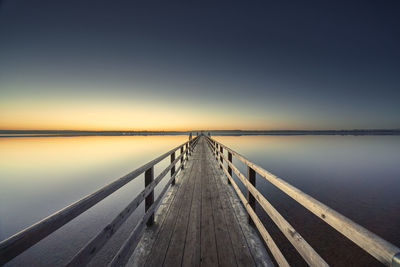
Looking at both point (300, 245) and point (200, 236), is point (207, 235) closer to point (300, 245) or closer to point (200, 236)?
point (200, 236)

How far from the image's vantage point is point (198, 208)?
3902 mm

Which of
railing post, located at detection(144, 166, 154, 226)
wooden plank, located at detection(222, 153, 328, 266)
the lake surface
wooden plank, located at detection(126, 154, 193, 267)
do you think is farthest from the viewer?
the lake surface

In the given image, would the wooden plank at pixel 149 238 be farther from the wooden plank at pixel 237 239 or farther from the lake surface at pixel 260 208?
the lake surface at pixel 260 208

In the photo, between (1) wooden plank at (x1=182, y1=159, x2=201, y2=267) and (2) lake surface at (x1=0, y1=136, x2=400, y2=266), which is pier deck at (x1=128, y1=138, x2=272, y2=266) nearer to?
(1) wooden plank at (x1=182, y1=159, x2=201, y2=267)

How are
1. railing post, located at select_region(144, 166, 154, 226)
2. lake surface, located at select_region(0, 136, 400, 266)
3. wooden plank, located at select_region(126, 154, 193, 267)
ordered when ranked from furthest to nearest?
lake surface, located at select_region(0, 136, 400, 266) → railing post, located at select_region(144, 166, 154, 226) → wooden plank, located at select_region(126, 154, 193, 267)

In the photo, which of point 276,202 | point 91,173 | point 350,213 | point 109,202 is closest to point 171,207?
point 276,202

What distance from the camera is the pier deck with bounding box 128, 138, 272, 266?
2318 millimetres

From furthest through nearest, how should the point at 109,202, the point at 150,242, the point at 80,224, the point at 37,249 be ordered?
the point at 109,202
the point at 80,224
the point at 37,249
the point at 150,242

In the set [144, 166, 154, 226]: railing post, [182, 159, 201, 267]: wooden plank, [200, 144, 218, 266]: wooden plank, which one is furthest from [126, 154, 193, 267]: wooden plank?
[200, 144, 218, 266]: wooden plank

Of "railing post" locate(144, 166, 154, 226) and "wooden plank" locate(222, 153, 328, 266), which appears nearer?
"wooden plank" locate(222, 153, 328, 266)

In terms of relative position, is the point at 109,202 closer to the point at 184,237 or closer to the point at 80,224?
the point at 80,224

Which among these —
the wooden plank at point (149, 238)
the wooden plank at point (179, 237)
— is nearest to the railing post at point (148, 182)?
the wooden plank at point (149, 238)

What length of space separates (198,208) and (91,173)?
1592cm

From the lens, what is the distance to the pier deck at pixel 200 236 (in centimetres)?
232
